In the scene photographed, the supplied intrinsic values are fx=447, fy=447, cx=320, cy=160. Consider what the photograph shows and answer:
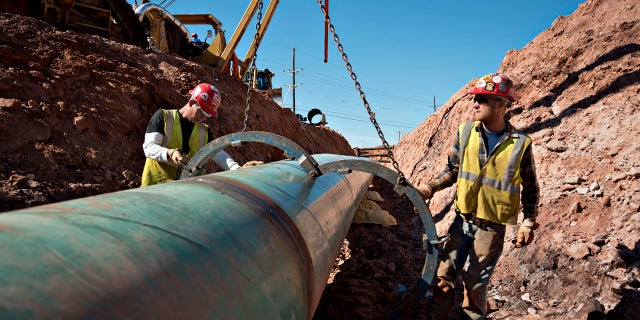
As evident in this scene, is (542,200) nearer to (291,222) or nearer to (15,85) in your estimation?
(291,222)

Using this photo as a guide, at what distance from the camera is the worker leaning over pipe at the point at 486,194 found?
10.7 ft

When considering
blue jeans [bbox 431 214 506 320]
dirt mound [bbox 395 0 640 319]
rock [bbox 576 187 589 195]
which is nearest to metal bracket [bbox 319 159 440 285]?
blue jeans [bbox 431 214 506 320]

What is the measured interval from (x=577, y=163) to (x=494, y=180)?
3519 millimetres

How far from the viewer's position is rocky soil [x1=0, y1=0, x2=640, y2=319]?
172 inches

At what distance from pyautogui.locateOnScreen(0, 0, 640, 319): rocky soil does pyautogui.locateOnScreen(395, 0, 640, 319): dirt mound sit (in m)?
0.02

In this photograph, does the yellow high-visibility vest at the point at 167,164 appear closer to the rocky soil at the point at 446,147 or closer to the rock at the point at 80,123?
the rocky soil at the point at 446,147

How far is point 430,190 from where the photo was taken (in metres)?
3.55

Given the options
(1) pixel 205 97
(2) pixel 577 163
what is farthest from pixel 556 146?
(1) pixel 205 97

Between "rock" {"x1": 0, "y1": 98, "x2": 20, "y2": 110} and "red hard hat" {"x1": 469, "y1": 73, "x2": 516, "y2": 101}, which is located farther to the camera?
"rock" {"x1": 0, "y1": 98, "x2": 20, "y2": 110}

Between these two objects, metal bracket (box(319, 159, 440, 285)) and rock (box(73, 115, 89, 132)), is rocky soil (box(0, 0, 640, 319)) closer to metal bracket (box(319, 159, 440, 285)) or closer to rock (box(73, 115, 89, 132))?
rock (box(73, 115, 89, 132))

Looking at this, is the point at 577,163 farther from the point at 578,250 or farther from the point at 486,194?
the point at 486,194

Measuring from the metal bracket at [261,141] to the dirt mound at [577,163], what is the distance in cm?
260

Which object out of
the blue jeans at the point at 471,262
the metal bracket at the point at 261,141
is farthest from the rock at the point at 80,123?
the blue jeans at the point at 471,262

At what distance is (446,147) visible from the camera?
9.95 m
